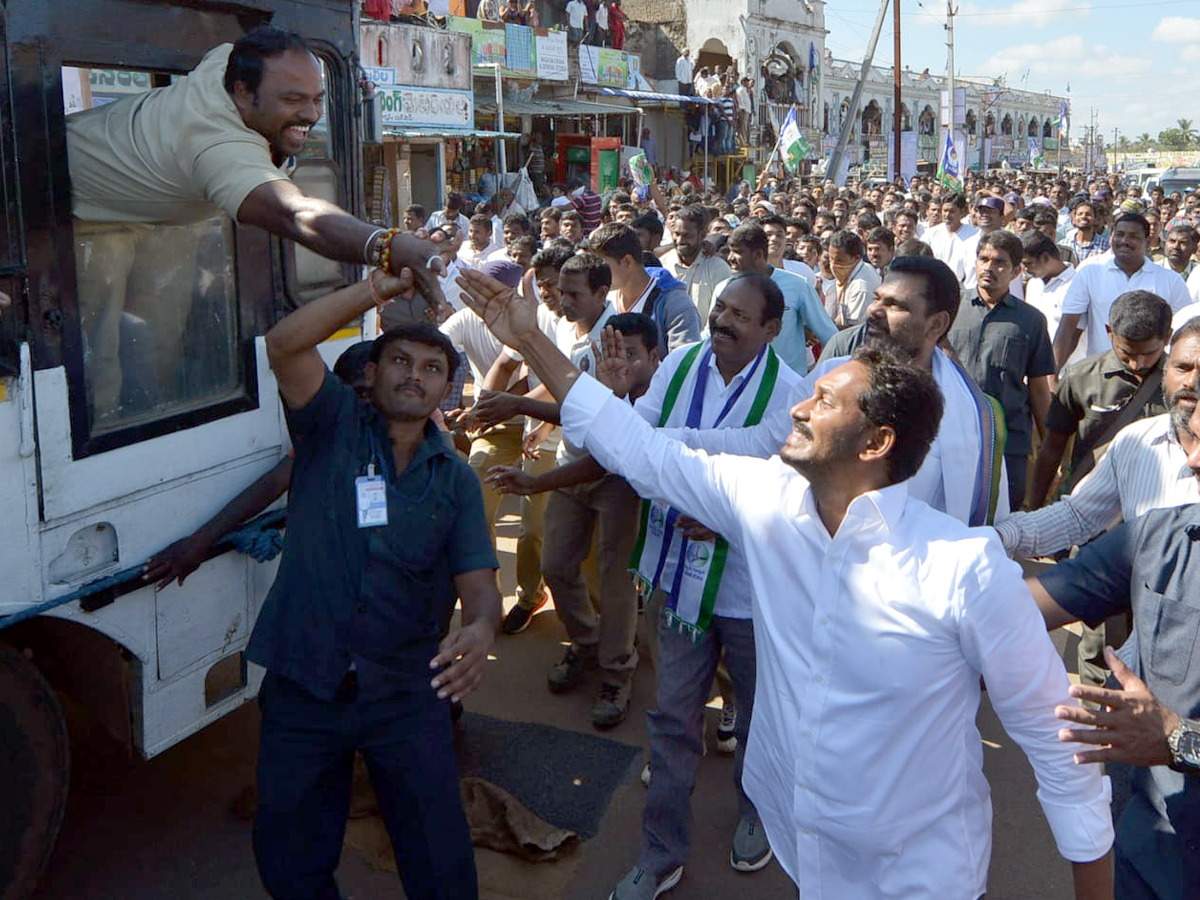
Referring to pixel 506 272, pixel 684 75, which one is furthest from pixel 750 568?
pixel 684 75

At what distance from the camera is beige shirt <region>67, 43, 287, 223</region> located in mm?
2668

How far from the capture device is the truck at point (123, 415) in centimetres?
276

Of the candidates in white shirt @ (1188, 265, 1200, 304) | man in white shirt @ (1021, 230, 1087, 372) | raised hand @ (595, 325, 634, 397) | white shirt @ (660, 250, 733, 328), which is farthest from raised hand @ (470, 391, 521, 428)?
white shirt @ (1188, 265, 1200, 304)

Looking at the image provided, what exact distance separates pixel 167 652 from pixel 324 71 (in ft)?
6.63

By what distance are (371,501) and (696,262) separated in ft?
17.3

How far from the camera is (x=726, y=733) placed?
4.36 metres

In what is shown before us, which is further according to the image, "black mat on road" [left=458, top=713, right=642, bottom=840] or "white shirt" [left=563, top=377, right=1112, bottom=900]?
"black mat on road" [left=458, top=713, right=642, bottom=840]

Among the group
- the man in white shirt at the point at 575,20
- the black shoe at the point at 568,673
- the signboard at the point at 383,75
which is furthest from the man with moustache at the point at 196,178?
the man in white shirt at the point at 575,20

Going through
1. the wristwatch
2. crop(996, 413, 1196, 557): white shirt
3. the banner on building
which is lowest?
the wristwatch

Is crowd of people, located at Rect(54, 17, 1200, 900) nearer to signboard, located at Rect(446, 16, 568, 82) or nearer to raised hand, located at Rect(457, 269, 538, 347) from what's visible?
raised hand, located at Rect(457, 269, 538, 347)

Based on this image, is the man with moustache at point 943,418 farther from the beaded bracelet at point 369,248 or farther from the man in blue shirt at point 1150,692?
the beaded bracelet at point 369,248

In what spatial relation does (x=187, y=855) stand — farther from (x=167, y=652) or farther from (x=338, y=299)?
(x=338, y=299)

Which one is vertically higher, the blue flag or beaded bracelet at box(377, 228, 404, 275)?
the blue flag

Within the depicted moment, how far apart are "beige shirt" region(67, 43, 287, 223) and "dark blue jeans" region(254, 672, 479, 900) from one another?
4.02 ft
